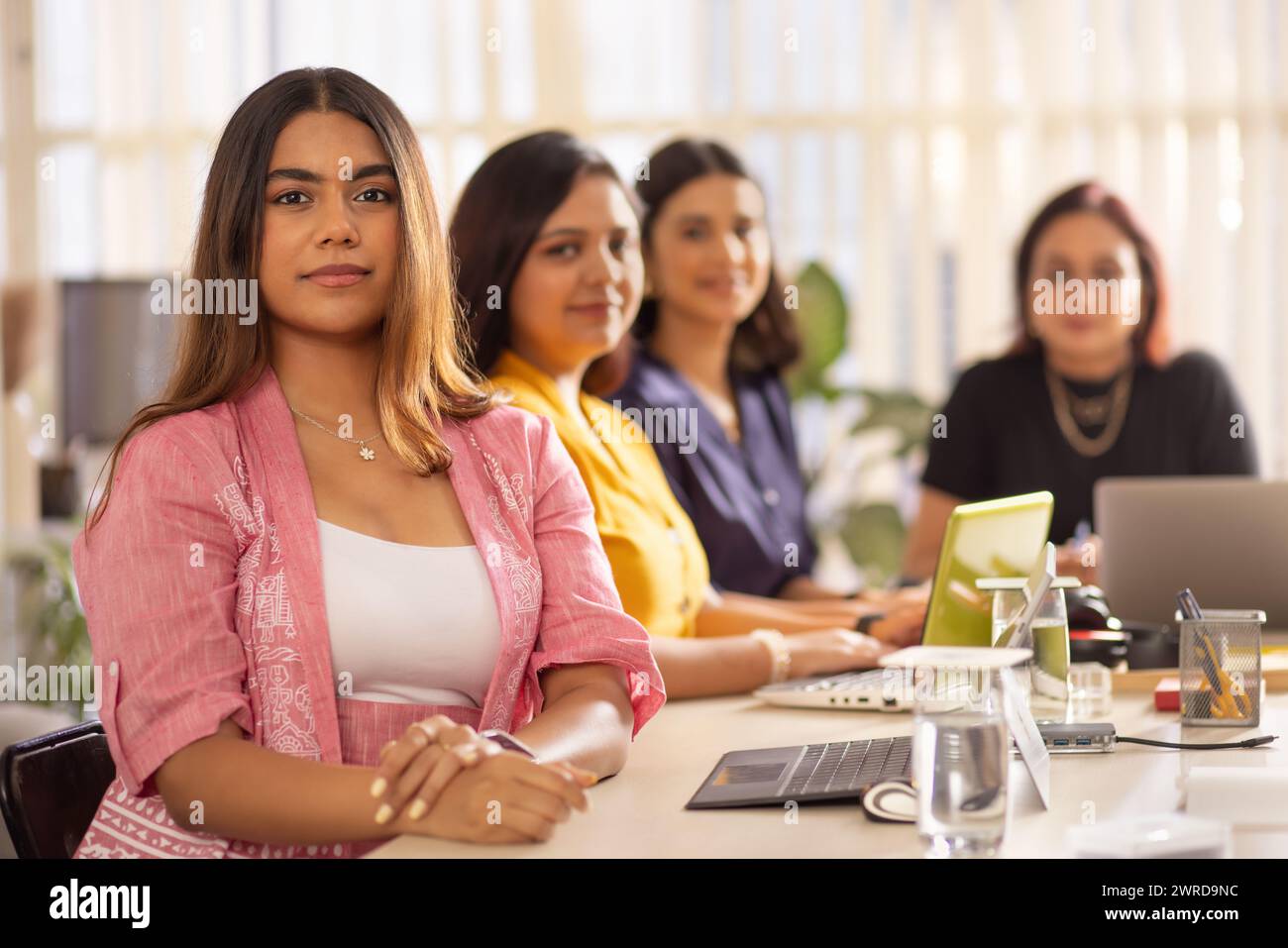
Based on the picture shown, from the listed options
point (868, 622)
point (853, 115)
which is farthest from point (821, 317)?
point (868, 622)

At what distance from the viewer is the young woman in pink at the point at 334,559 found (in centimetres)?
140

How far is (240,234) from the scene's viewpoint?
1629 mm

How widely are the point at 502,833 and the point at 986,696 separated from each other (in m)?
0.44

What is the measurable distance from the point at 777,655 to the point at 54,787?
101 cm

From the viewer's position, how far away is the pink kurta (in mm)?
1434

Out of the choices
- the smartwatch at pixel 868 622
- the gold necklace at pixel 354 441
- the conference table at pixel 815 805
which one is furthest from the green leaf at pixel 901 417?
the gold necklace at pixel 354 441

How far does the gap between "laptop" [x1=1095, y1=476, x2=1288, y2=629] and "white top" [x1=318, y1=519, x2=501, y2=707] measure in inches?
47.6

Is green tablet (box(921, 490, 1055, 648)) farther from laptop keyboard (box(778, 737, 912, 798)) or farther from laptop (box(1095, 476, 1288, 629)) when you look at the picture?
laptop (box(1095, 476, 1288, 629))

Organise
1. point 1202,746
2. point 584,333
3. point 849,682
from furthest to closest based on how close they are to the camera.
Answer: point 584,333
point 849,682
point 1202,746

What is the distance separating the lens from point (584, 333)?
2.31 m

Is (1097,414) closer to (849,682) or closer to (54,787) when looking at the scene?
(849,682)

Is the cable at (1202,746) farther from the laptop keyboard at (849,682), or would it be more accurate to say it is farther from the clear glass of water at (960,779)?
the clear glass of water at (960,779)

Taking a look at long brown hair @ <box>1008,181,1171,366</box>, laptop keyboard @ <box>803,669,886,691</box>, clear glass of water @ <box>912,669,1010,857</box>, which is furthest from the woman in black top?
clear glass of water @ <box>912,669,1010,857</box>
